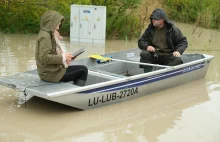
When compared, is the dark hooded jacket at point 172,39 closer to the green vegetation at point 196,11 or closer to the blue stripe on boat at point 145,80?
the blue stripe on boat at point 145,80

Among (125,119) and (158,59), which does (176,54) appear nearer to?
(158,59)

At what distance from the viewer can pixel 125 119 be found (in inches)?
264

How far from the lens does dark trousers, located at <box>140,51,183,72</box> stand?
8.18m

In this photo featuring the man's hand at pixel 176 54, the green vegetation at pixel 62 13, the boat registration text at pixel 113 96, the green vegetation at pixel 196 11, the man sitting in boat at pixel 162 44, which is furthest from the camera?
the green vegetation at pixel 196 11

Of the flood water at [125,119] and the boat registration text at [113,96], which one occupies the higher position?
the boat registration text at [113,96]

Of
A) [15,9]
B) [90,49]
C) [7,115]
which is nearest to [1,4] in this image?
[15,9]

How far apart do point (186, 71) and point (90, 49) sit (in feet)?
12.5

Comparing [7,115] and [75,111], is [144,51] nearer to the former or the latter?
[75,111]

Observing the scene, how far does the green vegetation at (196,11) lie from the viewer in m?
15.8

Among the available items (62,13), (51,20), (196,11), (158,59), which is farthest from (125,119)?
(196,11)

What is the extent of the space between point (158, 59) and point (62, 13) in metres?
5.51

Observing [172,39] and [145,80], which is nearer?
[145,80]

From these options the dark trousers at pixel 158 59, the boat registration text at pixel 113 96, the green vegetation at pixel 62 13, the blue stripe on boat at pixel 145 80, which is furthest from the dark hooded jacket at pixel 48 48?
the green vegetation at pixel 62 13

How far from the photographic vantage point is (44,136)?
5.83 m
